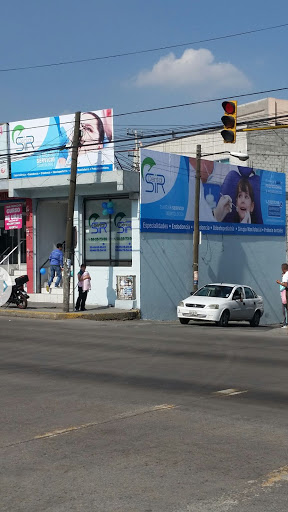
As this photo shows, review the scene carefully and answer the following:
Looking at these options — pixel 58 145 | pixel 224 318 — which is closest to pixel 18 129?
pixel 58 145

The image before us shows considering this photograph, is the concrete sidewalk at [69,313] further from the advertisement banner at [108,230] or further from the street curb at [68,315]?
the advertisement banner at [108,230]

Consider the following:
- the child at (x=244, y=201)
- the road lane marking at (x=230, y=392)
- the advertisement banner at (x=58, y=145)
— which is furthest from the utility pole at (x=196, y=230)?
the road lane marking at (x=230, y=392)

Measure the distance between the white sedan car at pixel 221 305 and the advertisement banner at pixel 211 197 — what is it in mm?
4047

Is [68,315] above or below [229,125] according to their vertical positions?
below

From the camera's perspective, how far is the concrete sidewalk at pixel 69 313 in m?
25.0

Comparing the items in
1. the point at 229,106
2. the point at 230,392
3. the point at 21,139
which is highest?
the point at 21,139

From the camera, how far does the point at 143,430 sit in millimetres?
7863

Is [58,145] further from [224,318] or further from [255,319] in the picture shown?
[255,319]

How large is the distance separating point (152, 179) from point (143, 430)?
21.0 meters

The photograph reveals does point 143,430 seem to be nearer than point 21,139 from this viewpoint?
Yes

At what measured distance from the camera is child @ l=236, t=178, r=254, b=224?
Result: 33625 mm

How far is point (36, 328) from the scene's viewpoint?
20.2 metres

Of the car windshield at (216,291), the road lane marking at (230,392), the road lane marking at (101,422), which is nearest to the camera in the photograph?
the road lane marking at (101,422)

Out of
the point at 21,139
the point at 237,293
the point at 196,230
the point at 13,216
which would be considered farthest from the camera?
the point at 13,216
